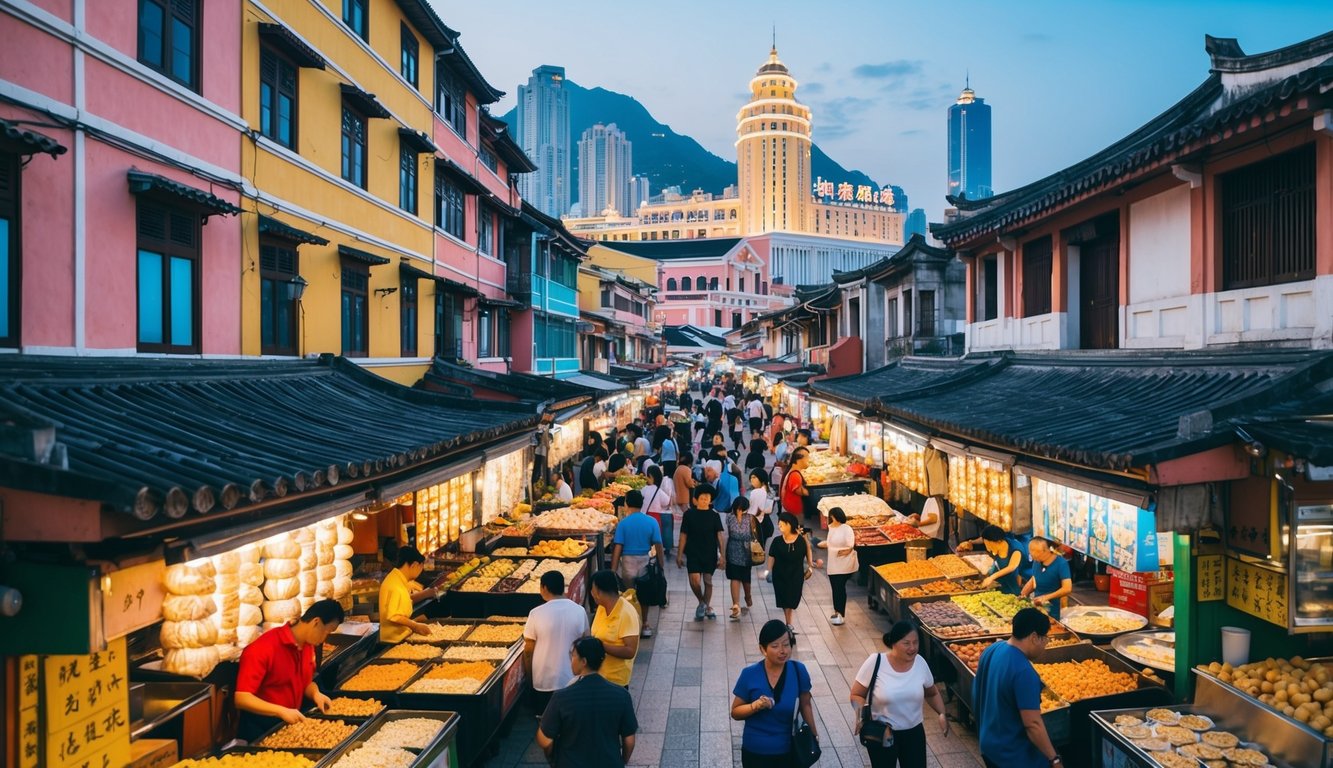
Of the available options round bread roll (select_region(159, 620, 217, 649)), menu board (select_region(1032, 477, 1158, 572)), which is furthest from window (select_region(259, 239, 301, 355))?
menu board (select_region(1032, 477, 1158, 572))

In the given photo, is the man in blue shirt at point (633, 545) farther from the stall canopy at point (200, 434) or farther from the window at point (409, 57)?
the window at point (409, 57)

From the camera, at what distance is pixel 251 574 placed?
24.4ft

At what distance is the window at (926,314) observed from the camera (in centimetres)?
2384

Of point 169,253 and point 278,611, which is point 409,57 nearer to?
point 169,253

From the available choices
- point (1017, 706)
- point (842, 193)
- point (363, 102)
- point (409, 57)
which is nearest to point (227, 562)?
point (1017, 706)

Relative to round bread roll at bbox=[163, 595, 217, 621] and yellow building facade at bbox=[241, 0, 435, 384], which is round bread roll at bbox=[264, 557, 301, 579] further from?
yellow building facade at bbox=[241, 0, 435, 384]

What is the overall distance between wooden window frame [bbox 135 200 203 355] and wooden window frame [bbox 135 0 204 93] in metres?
1.44

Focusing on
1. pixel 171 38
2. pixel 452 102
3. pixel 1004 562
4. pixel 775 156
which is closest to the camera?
pixel 171 38

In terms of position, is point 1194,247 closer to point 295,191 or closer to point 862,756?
point 862,756

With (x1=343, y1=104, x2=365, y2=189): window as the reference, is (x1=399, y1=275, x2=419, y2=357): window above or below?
below

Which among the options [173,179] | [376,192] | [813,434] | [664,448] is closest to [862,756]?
[173,179]

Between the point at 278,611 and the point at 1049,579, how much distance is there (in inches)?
359

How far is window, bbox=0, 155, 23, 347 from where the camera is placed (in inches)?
258

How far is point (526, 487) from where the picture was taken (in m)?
18.4
